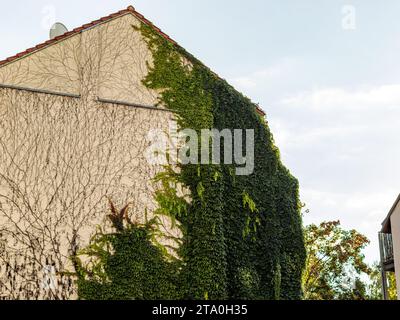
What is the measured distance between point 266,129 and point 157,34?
177 inches

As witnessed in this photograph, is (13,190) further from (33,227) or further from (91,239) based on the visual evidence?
(91,239)

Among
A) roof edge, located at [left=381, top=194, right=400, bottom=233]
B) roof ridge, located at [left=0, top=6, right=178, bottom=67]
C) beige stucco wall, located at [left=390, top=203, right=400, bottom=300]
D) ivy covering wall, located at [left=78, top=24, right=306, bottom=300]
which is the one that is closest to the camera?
ivy covering wall, located at [left=78, top=24, right=306, bottom=300]

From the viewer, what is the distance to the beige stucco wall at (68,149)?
14.2 metres

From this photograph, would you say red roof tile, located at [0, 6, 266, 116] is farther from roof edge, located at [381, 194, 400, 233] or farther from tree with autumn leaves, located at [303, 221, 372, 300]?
tree with autumn leaves, located at [303, 221, 372, 300]

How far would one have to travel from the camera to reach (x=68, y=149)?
15102 mm

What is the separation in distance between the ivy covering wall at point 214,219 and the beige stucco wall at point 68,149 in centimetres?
58

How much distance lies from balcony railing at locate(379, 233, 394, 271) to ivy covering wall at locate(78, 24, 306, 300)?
323 inches

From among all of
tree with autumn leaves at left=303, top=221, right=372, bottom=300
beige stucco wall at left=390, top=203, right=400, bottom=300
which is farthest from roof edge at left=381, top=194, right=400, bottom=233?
tree with autumn leaves at left=303, top=221, right=372, bottom=300

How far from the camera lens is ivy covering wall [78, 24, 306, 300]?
591 inches

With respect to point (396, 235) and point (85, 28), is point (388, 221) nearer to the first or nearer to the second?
point (396, 235)

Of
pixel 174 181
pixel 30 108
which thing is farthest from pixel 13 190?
pixel 174 181

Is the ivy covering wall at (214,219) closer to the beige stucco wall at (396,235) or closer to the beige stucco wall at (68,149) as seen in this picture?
the beige stucco wall at (68,149)

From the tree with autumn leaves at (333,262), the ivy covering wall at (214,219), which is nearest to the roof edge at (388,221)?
the ivy covering wall at (214,219)
